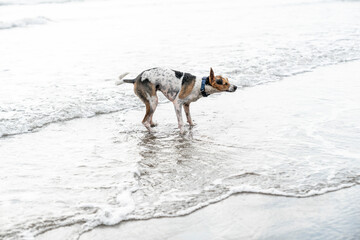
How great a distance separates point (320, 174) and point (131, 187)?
2.27 m

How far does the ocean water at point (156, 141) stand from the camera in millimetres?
4613

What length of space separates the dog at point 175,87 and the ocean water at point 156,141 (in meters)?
0.50

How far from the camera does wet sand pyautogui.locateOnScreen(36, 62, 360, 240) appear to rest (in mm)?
3842

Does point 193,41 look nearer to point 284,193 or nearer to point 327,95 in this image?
point 327,95

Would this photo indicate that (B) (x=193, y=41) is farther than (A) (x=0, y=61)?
Yes

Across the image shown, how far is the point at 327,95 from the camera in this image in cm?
907

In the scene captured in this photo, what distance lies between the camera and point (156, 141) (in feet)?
22.3

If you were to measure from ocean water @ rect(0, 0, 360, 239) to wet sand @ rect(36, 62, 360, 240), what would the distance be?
133mm

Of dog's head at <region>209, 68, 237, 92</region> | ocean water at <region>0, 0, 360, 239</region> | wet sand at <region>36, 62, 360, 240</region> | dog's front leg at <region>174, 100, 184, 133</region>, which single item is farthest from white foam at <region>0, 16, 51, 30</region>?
wet sand at <region>36, 62, 360, 240</region>

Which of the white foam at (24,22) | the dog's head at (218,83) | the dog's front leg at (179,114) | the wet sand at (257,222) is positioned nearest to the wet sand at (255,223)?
the wet sand at (257,222)

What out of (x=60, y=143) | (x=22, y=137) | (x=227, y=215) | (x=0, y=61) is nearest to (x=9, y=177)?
(x=60, y=143)

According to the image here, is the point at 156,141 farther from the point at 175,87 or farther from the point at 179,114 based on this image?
the point at 175,87

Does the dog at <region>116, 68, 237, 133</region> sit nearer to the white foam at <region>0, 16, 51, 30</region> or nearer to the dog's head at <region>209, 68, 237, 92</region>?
the dog's head at <region>209, 68, 237, 92</region>

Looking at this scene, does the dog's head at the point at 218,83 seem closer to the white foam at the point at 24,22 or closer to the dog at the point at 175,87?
the dog at the point at 175,87
